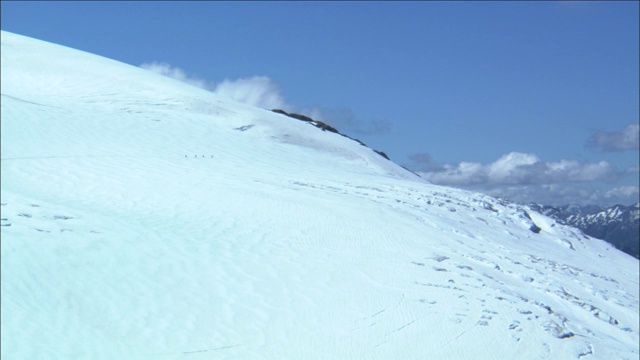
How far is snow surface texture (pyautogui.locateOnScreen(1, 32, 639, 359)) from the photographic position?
32.9ft

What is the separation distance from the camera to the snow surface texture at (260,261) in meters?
10.0

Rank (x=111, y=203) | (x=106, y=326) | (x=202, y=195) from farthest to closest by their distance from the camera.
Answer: (x=202, y=195) < (x=111, y=203) < (x=106, y=326)

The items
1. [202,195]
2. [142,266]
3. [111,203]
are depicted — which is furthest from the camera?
[202,195]

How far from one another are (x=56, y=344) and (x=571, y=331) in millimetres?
9164

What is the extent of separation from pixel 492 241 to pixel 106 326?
1173cm

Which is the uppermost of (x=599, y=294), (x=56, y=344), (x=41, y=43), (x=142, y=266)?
(x=41, y=43)

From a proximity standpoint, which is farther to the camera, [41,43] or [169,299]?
[41,43]

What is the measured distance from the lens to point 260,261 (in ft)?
42.8

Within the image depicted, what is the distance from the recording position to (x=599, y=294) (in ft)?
52.8

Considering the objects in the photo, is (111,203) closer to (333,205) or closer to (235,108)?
(333,205)

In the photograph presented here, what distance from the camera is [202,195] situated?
675 inches

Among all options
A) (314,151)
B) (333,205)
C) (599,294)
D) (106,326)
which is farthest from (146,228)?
(314,151)

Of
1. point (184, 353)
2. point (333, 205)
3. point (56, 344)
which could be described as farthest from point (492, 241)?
point (56, 344)

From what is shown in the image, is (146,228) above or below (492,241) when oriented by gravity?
below
